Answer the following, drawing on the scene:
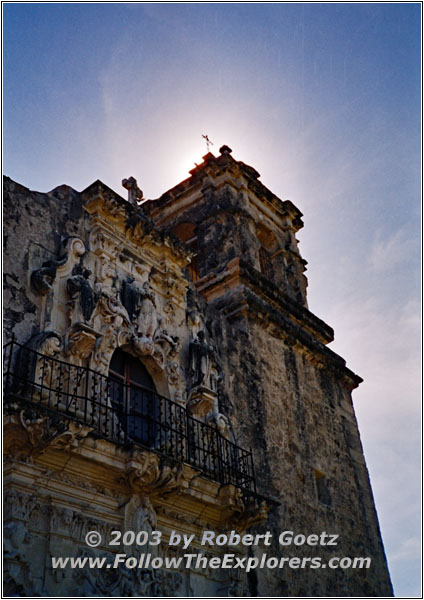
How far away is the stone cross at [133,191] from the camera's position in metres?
10.3

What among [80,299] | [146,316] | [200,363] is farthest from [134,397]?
[80,299]

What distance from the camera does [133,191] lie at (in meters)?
10.3

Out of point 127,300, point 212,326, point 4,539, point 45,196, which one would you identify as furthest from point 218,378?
point 4,539

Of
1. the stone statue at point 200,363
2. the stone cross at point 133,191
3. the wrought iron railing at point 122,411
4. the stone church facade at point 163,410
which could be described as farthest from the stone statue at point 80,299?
the stone cross at point 133,191

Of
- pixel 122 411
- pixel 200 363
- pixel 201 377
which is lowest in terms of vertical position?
pixel 122 411

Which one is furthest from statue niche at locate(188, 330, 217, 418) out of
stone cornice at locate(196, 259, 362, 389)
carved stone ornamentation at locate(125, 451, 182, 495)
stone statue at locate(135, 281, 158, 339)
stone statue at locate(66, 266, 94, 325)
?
stone statue at locate(66, 266, 94, 325)

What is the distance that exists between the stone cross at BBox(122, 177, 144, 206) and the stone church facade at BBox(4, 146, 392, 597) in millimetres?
23

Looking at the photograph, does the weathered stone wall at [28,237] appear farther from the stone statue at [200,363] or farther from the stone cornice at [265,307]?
the stone cornice at [265,307]

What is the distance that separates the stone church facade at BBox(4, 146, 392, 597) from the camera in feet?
21.5

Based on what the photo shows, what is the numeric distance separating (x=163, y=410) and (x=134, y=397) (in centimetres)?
44

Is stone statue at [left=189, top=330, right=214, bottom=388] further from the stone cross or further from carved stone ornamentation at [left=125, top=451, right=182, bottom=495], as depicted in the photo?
the stone cross

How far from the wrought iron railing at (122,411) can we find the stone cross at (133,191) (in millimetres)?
3044

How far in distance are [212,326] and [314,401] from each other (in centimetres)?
259

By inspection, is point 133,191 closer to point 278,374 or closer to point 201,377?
point 201,377
